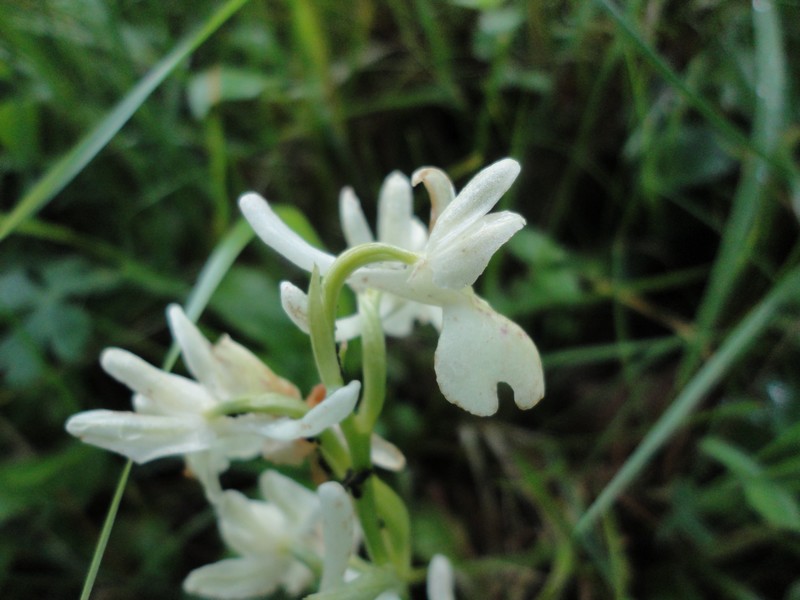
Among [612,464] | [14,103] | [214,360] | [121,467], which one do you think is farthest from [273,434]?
[14,103]

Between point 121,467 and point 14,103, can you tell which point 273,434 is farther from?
point 14,103

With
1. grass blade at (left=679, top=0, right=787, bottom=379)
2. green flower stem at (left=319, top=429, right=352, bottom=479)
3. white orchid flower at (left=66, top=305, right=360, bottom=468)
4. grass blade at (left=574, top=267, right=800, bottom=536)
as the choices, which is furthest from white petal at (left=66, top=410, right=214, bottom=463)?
grass blade at (left=679, top=0, right=787, bottom=379)

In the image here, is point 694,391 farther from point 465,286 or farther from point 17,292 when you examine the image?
point 17,292

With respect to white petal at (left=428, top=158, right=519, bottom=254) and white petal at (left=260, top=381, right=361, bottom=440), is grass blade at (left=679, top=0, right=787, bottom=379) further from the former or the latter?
white petal at (left=260, top=381, right=361, bottom=440)

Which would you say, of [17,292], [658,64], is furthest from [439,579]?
[17,292]

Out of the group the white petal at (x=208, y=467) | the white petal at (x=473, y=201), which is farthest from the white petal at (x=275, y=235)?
the white petal at (x=208, y=467)
